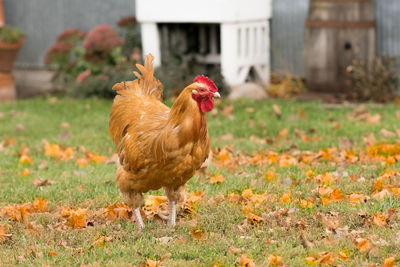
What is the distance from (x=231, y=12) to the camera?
9836mm

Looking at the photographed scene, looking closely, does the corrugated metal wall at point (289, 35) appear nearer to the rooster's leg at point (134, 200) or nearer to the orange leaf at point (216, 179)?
the orange leaf at point (216, 179)

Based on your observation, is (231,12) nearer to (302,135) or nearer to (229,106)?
(229,106)

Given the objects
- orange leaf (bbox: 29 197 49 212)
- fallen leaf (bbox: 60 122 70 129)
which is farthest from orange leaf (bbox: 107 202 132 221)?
fallen leaf (bbox: 60 122 70 129)

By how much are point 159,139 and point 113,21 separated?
826 centimetres

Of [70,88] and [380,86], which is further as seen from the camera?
[70,88]

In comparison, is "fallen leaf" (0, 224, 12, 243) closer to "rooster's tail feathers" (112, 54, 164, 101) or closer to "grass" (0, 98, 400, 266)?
"grass" (0, 98, 400, 266)

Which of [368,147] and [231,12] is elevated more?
[231,12]

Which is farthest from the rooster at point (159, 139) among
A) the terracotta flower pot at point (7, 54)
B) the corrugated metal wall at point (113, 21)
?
the terracotta flower pot at point (7, 54)

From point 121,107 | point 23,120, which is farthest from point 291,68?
point 121,107

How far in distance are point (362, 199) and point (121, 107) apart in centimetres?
178

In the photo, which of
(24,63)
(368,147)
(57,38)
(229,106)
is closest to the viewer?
(368,147)

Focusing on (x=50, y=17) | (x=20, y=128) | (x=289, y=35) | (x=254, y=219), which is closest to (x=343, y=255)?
(x=254, y=219)

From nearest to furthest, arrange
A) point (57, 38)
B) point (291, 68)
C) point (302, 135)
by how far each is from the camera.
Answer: point (302, 135) < point (291, 68) < point (57, 38)

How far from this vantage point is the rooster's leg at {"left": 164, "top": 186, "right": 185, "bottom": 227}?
4.28 m
